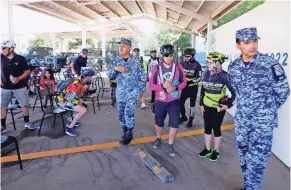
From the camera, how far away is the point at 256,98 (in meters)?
2.29

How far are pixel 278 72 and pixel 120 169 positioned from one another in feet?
7.23

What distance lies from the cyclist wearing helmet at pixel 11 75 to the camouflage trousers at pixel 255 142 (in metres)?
3.95

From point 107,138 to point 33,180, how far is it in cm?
165

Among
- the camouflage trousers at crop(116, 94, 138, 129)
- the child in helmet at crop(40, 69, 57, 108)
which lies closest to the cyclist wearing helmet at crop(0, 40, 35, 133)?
the child in helmet at crop(40, 69, 57, 108)

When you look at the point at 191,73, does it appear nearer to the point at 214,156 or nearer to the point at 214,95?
the point at 214,95

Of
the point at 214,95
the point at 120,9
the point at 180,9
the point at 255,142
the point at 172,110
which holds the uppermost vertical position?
the point at 120,9

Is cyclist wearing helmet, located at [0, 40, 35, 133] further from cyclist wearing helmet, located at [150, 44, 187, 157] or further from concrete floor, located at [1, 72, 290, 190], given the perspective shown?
cyclist wearing helmet, located at [150, 44, 187, 157]

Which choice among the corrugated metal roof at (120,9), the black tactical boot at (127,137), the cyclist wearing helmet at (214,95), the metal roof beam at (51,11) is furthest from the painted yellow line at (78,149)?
the metal roof beam at (51,11)

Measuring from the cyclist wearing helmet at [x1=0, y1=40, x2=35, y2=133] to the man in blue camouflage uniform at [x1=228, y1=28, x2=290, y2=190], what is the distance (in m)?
3.92

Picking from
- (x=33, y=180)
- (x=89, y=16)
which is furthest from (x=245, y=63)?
(x=89, y=16)

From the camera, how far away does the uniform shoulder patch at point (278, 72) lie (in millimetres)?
2182

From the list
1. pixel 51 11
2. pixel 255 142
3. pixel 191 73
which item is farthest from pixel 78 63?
pixel 255 142

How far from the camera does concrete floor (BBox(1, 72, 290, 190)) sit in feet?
9.48

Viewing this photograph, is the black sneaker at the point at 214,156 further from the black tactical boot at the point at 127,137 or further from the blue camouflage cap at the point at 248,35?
the blue camouflage cap at the point at 248,35
